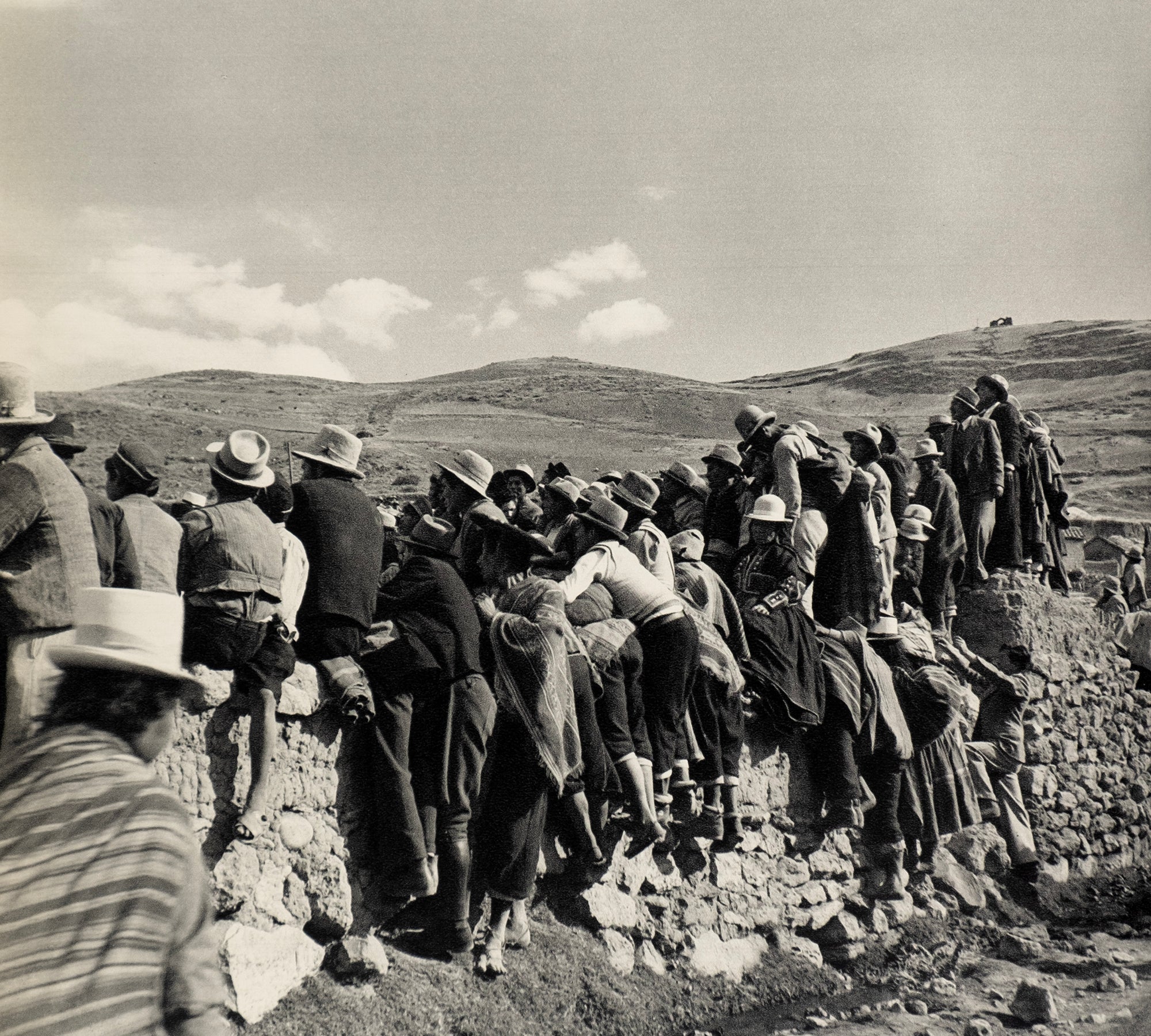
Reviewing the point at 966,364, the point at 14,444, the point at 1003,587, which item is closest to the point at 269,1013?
the point at 14,444

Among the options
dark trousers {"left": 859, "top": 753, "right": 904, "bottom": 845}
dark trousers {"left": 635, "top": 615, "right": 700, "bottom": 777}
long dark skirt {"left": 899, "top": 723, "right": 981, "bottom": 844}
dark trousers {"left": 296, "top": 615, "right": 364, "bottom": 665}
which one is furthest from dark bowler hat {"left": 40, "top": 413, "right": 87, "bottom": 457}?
long dark skirt {"left": 899, "top": 723, "right": 981, "bottom": 844}

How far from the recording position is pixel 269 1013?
13.2ft

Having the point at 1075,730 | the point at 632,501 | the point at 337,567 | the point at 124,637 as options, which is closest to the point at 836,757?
the point at 632,501

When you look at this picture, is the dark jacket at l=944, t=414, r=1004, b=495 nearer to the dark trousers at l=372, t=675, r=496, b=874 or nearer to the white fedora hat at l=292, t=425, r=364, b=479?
the dark trousers at l=372, t=675, r=496, b=874

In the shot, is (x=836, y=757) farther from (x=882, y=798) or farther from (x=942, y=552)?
(x=942, y=552)

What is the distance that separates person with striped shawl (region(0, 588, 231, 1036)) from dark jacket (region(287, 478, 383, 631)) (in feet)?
7.43

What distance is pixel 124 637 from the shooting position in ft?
7.68

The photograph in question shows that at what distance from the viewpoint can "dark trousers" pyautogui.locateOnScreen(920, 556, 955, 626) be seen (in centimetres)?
1001

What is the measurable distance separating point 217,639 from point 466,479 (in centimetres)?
186

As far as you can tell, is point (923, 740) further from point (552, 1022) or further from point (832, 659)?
point (552, 1022)

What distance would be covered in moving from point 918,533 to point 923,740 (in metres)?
2.47

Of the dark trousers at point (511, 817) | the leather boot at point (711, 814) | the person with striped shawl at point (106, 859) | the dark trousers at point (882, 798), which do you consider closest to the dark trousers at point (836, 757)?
the dark trousers at point (882, 798)

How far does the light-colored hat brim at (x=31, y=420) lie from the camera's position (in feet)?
13.2

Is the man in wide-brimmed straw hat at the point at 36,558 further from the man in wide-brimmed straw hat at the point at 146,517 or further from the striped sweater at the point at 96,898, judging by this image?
the striped sweater at the point at 96,898
